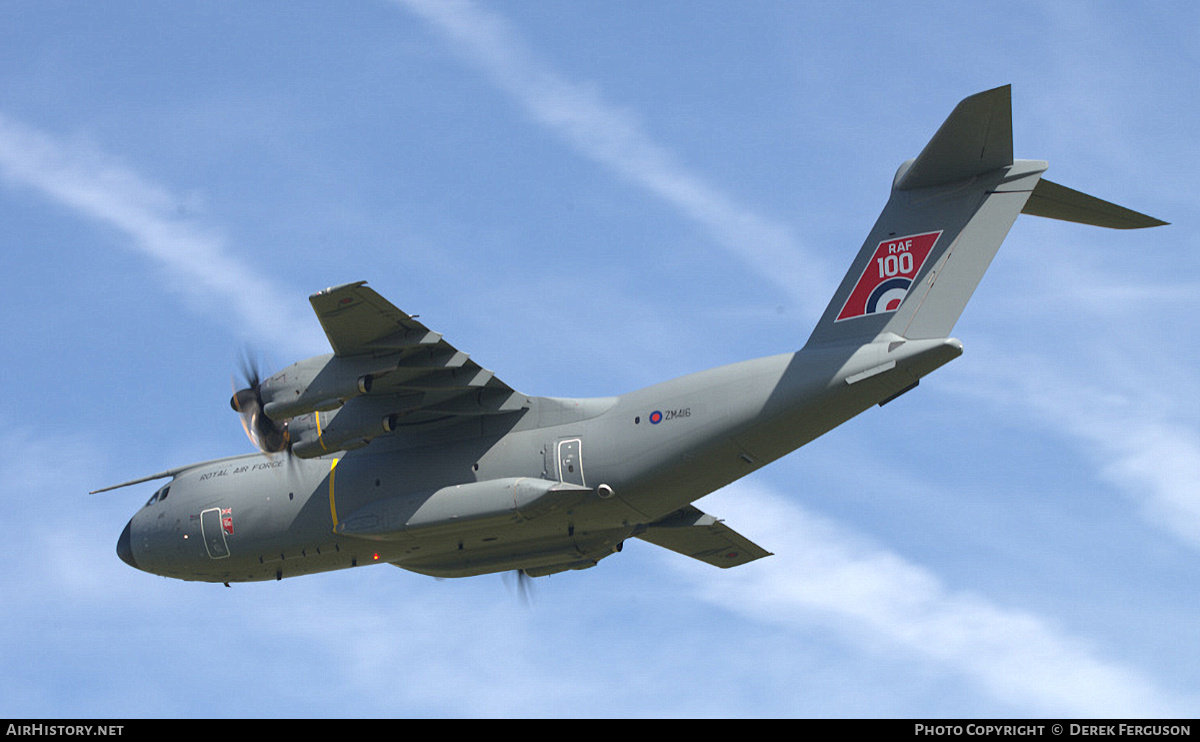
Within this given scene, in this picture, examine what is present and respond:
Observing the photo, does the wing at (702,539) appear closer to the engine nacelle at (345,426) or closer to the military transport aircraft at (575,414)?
the military transport aircraft at (575,414)

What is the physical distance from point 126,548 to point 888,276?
33.7 feet

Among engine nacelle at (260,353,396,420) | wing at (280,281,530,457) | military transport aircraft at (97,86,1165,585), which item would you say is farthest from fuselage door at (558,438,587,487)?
engine nacelle at (260,353,396,420)

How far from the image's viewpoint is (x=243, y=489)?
17.0 meters

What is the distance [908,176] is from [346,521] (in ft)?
23.7

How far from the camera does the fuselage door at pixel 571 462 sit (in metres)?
15.0

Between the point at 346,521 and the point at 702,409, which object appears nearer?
the point at 702,409

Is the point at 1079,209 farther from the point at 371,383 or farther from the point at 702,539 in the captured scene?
the point at 371,383

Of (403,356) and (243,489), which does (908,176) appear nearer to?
(403,356)

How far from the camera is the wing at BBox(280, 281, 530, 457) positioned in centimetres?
1423

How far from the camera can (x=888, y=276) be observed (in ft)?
47.6

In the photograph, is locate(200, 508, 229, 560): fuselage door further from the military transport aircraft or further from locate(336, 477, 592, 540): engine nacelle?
locate(336, 477, 592, 540): engine nacelle
